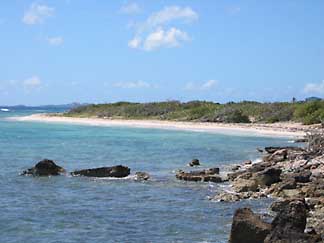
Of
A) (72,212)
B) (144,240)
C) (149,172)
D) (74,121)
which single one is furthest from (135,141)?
(74,121)

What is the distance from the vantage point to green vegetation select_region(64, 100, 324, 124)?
241 ft

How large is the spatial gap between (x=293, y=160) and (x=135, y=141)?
971 inches

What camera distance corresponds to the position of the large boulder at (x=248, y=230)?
14547mm

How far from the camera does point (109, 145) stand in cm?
5016

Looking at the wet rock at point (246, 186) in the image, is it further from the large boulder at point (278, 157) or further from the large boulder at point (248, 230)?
the large boulder at point (248, 230)

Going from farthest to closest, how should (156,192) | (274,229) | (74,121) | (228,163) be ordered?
(74,121) < (228,163) < (156,192) < (274,229)

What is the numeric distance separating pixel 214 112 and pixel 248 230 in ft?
231

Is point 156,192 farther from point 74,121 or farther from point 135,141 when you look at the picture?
point 74,121

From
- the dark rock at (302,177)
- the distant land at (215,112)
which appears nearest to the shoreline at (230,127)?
the distant land at (215,112)

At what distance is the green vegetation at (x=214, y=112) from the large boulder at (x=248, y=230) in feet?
166

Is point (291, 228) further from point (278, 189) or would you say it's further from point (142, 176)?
point (142, 176)

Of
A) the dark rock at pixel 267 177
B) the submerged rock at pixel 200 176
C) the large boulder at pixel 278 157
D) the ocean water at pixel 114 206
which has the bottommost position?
the ocean water at pixel 114 206

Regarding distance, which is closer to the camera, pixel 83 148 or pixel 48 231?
pixel 48 231

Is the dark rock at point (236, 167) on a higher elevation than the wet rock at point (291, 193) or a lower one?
higher
